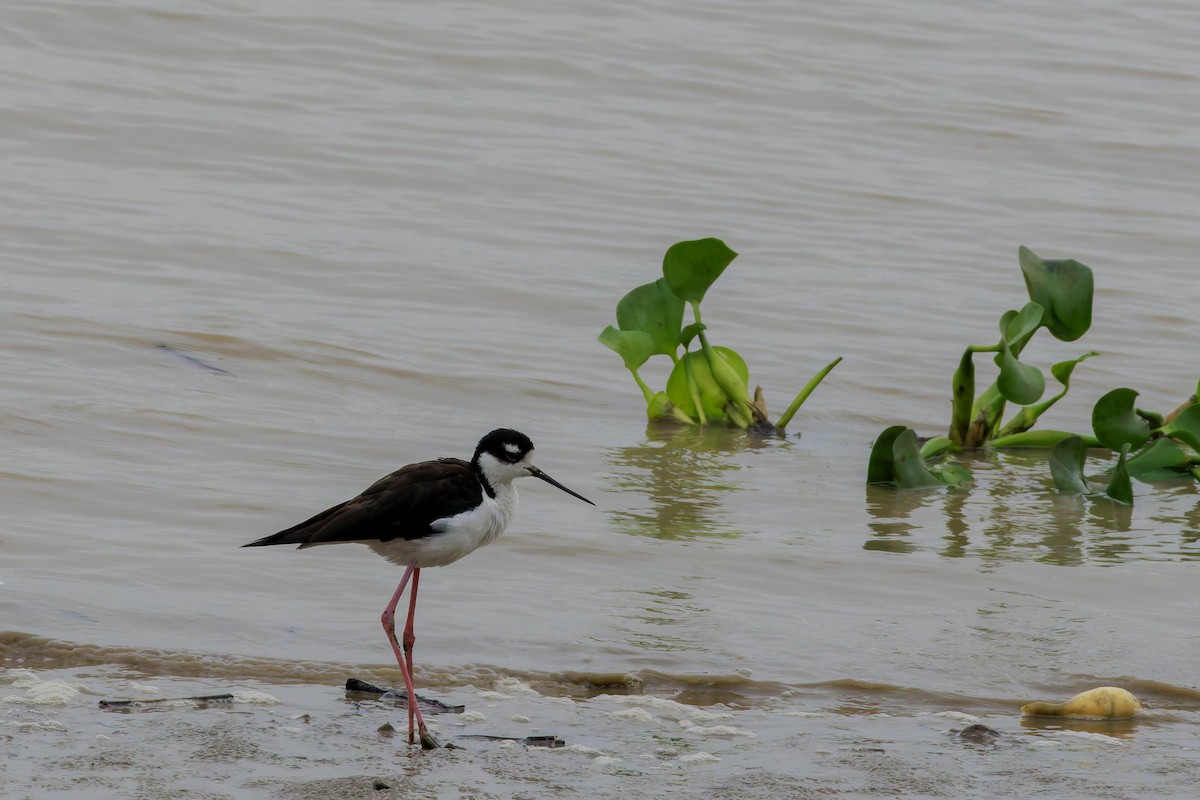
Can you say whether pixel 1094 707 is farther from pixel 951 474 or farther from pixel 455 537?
pixel 951 474

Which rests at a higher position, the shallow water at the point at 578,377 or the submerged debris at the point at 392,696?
the shallow water at the point at 578,377

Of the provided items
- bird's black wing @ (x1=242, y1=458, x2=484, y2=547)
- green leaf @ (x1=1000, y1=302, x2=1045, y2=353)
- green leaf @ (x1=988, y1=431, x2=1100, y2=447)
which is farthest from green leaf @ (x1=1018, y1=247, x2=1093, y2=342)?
bird's black wing @ (x1=242, y1=458, x2=484, y2=547)

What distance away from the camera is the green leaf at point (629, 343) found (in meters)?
8.49

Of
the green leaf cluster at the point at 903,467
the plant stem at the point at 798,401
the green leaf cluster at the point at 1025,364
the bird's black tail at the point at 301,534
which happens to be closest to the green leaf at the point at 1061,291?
the green leaf cluster at the point at 1025,364

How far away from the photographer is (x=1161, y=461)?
8141mm

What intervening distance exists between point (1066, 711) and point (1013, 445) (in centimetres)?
364

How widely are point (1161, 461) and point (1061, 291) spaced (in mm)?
952

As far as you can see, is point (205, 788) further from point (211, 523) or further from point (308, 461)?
point (308, 461)

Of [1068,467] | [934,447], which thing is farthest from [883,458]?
[1068,467]

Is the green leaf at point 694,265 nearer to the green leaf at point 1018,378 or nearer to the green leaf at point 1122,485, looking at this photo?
the green leaf at point 1018,378

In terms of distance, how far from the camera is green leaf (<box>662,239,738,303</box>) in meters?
8.30

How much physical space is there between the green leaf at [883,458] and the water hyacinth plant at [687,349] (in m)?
0.66

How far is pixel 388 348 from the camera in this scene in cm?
972

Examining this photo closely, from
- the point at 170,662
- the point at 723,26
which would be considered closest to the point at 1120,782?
the point at 170,662
